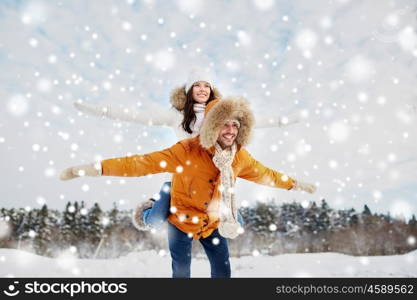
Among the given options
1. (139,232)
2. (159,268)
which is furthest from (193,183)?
(139,232)

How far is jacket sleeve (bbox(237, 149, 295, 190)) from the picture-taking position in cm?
284

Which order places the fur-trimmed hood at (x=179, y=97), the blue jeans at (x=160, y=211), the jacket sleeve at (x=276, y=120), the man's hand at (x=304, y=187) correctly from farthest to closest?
the jacket sleeve at (x=276, y=120) → the fur-trimmed hood at (x=179, y=97) → the man's hand at (x=304, y=187) → the blue jeans at (x=160, y=211)

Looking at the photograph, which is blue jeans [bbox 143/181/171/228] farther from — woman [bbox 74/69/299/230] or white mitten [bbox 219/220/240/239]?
white mitten [bbox 219/220/240/239]

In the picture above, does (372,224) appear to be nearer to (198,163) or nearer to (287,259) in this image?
(287,259)

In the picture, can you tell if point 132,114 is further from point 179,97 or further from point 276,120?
point 276,120

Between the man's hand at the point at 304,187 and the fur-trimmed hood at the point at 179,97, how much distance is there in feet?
4.01

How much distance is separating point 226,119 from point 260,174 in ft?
2.08

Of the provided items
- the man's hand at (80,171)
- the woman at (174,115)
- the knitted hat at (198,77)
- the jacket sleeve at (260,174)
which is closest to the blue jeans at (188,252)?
the woman at (174,115)

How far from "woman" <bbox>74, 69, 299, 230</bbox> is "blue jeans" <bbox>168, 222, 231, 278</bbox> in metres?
0.20

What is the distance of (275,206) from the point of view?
86.7 feet

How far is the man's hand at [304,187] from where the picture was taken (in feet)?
9.70

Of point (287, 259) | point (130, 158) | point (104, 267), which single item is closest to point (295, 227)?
point (287, 259)

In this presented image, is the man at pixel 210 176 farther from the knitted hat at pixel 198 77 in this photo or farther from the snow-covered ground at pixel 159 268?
the snow-covered ground at pixel 159 268

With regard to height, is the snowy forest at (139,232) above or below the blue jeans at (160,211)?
above
